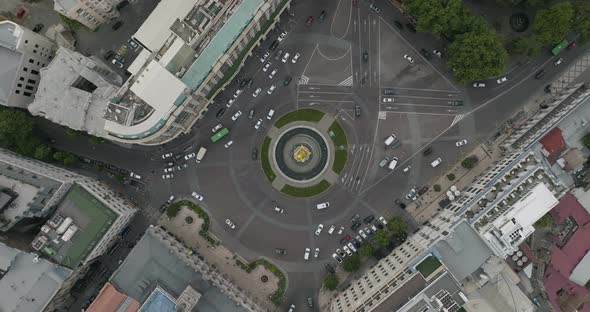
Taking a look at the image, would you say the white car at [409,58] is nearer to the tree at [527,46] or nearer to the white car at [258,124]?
the tree at [527,46]

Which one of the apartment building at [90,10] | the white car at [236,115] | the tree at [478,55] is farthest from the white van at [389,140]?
the apartment building at [90,10]

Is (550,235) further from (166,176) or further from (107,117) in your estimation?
(107,117)

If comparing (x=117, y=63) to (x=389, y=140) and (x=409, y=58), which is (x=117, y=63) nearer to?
(x=389, y=140)

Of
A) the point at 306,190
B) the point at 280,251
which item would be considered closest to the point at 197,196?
the point at 280,251

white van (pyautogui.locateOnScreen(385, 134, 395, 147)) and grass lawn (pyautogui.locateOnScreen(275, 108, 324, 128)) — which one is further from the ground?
grass lawn (pyautogui.locateOnScreen(275, 108, 324, 128))

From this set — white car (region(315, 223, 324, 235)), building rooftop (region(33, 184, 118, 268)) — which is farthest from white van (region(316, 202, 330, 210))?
building rooftop (region(33, 184, 118, 268))

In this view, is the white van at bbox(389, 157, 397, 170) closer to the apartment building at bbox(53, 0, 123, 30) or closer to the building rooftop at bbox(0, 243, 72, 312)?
the apartment building at bbox(53, 0, 123, 30)
